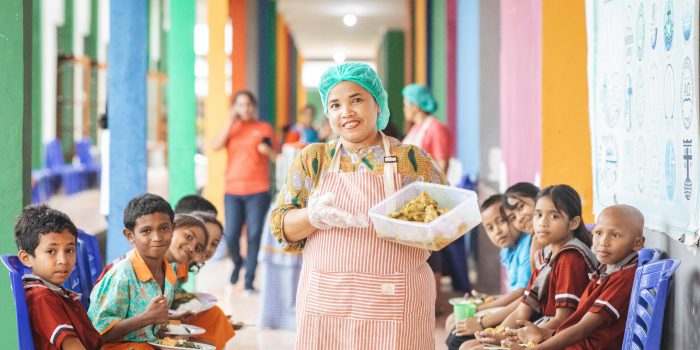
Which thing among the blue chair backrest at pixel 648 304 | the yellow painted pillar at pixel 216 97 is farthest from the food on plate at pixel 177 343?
the yellow painted pillar at pixel 216 97

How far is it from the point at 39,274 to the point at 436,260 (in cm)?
380

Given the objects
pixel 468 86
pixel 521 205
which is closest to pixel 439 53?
pixel 468 86

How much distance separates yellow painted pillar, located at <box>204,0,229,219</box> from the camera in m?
9.52

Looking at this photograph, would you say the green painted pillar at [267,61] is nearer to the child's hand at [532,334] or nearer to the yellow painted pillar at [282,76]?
the yellow painted pillar at [282,76]

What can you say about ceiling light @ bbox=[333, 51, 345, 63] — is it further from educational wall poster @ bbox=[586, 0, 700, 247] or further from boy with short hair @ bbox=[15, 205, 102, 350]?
boy with short hair @ bbox=[15, 205, 102, 350]

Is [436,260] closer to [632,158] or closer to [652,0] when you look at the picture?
[632,158]

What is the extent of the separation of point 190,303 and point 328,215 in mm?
1469

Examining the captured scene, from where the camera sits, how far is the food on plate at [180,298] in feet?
11.8

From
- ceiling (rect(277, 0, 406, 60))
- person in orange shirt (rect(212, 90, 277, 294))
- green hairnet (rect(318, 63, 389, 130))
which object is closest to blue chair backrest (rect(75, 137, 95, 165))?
ceiling (rect(277, 0, 406, 60))

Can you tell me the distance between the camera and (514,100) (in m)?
5.66

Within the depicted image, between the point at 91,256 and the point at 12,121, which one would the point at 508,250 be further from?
the point at 12,121

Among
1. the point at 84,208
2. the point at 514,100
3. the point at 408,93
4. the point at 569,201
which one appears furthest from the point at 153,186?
the point at 569,201

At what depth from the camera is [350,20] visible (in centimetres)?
1661

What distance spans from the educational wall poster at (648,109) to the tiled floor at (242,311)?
5.59ft
